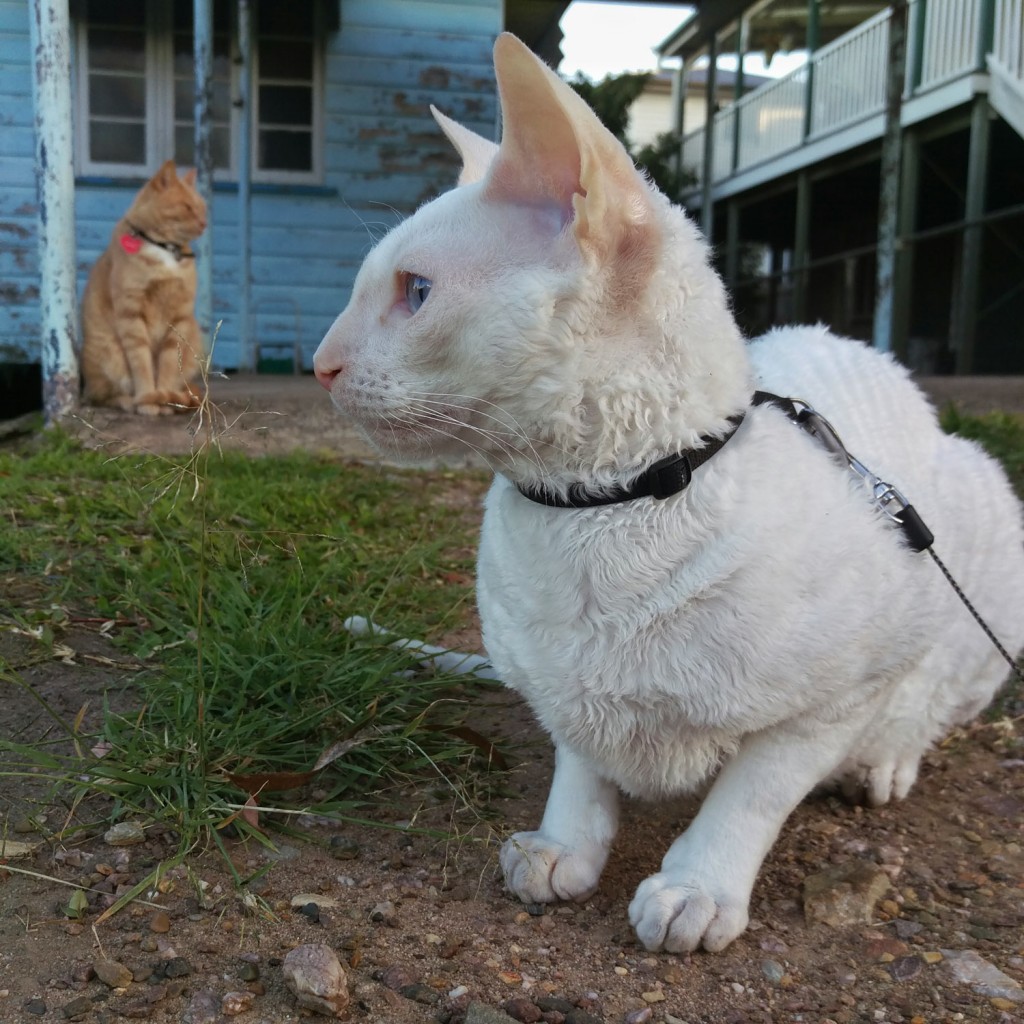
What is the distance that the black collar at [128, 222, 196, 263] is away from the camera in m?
5.52

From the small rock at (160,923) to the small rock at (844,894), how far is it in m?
0.94

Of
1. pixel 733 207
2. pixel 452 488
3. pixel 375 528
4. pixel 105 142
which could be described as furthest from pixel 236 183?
pixel 733 207

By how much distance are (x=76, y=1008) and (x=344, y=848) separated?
0.52 meters

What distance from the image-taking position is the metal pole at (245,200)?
7336mm

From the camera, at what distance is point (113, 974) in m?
1.32

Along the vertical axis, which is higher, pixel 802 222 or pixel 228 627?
pixel 802 222

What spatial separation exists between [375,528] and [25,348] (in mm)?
5967

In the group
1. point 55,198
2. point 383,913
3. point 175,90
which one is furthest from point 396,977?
point 175,90

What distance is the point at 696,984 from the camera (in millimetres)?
1417

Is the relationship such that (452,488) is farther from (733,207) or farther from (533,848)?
(733,207)

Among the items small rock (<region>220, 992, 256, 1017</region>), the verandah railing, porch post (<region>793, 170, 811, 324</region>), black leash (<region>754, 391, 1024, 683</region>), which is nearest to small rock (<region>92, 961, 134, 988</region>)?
small rock (<region>220, 992, 256, 1017</region>)

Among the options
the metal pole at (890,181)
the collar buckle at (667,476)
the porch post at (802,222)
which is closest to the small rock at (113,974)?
the collar buckle at (667,476)

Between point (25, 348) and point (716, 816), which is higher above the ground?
point (25, 348)

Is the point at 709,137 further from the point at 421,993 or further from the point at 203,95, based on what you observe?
the point at 421,993
